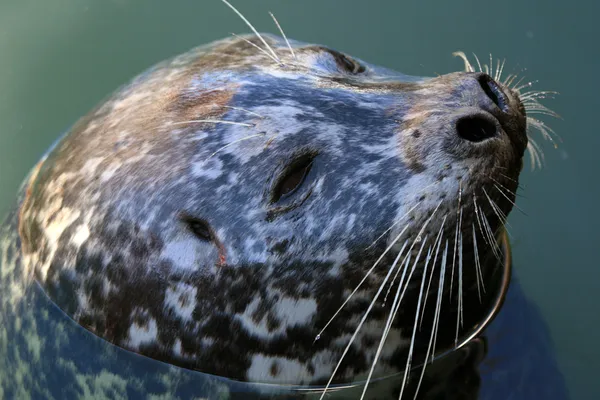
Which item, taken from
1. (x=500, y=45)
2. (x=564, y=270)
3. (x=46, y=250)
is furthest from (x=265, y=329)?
(x=500, y=45)

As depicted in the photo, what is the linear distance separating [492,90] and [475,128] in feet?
0.92

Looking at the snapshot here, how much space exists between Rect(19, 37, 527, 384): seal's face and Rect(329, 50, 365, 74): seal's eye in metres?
0.20

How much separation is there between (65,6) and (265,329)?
12.7 feet

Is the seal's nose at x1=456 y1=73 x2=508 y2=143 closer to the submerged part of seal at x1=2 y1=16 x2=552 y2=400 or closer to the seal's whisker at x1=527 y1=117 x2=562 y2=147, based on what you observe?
the submerged part of seal at x1=2 y1=16 x2=552 y2=400

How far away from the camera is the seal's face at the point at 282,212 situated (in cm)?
303

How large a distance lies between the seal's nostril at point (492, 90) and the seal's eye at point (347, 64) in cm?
60

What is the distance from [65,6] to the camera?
6180 mm

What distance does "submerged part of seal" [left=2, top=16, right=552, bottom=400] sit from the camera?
3035 mm

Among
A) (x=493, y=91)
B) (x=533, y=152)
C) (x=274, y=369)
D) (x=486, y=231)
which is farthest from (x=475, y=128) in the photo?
(x=533, y=152)

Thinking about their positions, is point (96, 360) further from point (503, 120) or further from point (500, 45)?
point (500, 45)

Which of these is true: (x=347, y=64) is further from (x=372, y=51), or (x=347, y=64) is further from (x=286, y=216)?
(x=372, y=51)

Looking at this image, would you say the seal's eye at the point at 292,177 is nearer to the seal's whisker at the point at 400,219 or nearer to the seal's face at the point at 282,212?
the seal's face at the point at 282,212

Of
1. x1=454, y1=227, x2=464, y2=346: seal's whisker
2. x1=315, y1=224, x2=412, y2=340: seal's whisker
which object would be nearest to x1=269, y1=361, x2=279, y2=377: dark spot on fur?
x1=315, y1=224, x2=412, y2=340: seal's whisker

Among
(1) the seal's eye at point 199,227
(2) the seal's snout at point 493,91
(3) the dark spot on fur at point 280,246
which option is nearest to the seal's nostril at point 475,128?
(2) the seal's snout at point 493,91
